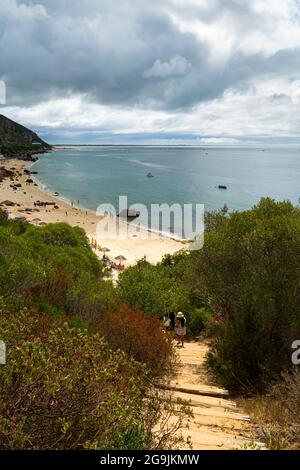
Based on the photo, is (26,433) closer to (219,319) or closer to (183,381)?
(183,381)

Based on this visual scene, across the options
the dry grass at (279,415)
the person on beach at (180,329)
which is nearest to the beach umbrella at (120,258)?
the person on beach at (180,329)

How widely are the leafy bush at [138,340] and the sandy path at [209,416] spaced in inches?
24.6

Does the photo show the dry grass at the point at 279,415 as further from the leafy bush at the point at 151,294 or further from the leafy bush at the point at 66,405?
the leafy bush at the point at 151,294

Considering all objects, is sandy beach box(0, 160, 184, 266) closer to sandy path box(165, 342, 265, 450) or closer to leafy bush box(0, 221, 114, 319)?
leafy bush box(0, 221, 114, 319)

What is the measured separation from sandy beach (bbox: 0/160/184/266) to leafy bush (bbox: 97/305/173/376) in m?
31.5

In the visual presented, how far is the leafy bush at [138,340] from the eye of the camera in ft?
30.9

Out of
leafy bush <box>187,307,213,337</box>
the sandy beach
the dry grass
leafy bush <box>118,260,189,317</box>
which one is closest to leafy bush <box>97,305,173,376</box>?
the dry grass

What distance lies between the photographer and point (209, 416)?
23.7 ft

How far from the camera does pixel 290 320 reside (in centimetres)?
1023

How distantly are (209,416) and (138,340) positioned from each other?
2753mm

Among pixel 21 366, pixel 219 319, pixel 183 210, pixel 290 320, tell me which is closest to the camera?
pixel 21 366

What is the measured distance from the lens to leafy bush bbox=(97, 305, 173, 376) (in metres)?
9.41
